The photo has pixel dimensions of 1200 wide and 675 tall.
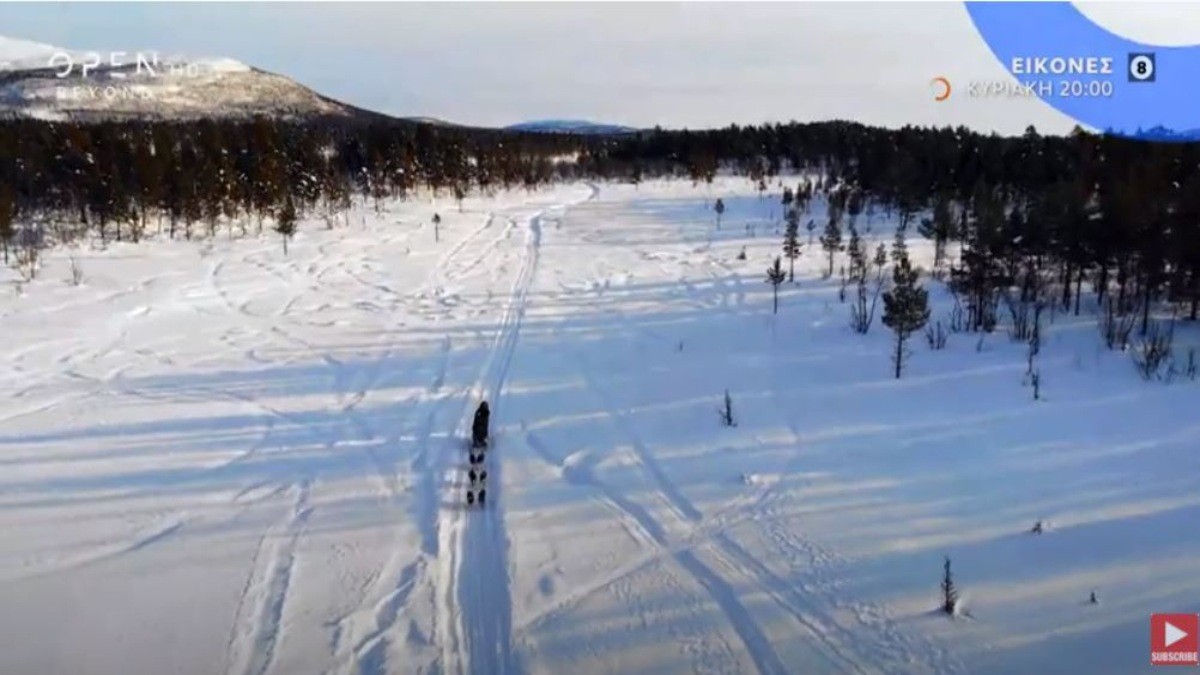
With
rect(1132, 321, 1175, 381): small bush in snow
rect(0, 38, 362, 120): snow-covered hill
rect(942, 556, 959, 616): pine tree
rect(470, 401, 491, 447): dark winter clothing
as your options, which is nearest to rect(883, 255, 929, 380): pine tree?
rect(1132, 321, 1175, 381): small bush in snow

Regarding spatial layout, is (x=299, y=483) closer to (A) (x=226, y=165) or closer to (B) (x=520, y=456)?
(B) (x=520, y=456)

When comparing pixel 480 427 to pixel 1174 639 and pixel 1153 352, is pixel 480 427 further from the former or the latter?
pixel 1153 352

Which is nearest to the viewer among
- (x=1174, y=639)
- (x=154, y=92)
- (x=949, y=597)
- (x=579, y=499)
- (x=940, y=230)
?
A: (x=1174, y=639)

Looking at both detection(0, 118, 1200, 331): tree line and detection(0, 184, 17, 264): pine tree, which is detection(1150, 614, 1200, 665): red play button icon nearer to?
detection(0, 118, 1200, 331): tree line

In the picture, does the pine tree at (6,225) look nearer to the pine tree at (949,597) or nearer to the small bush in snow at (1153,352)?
the pine tree at (949,597)

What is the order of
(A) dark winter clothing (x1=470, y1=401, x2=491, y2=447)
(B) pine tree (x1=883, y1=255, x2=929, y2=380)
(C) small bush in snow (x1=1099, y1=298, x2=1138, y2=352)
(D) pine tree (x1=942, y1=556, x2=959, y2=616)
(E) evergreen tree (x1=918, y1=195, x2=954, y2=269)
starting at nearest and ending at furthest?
(D) pine tree (x1=942, y1=556, x2=959, y2=616) → (A) dark winter clothing (x1=470, y1=401, x2=491, y2=447) → (B) pine tree (x1=883, y1=255, x2=929, y2=380) → (C) small bush in snow (x1=1099, y1=298, x2=1138, y2=352) → (E) evergreen tree (x1=918, y1=195, x2=954, y2=269)

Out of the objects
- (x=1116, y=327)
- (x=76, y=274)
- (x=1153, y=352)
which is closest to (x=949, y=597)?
(x=1153, y=352)
